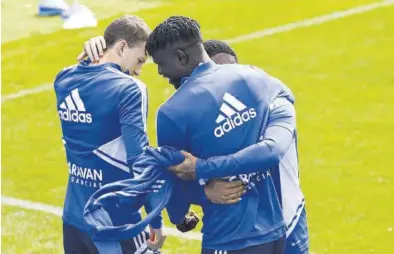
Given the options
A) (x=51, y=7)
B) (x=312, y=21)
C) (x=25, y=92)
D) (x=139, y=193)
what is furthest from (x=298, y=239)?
(x=51, y=7)

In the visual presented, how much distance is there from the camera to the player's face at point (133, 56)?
7078 mm

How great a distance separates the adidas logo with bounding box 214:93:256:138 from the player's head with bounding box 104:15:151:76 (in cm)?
136

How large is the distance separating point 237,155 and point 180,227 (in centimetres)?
100

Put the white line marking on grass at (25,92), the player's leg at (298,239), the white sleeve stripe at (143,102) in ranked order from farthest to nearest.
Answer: the white line marking on grass at (25,92) < the white sleeve stripe at (143,102) < the player's leg at (298,239)

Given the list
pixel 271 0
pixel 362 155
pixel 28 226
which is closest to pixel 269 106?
pixel 28 226

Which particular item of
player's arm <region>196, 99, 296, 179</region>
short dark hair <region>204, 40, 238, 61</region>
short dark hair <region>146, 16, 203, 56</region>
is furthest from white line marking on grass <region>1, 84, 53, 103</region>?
player's arm <region>196, 99, 296, 179</region>

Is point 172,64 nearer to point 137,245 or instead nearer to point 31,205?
point 137,245

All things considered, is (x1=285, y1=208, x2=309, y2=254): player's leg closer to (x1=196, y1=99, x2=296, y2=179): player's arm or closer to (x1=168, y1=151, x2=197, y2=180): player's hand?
(x1=196, y1=99, x2=296, y2=179): player's arm

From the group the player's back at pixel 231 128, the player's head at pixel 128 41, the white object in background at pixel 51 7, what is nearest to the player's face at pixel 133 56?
the player's head at pixel 128 41

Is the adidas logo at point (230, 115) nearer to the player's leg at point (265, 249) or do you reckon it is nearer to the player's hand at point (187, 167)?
the player's hand at point (187, 167)

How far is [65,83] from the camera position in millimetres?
7039

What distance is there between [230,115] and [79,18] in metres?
13.6

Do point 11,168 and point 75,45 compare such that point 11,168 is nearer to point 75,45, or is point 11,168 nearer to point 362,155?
point 362,155

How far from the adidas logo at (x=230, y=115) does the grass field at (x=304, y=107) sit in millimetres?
4389
